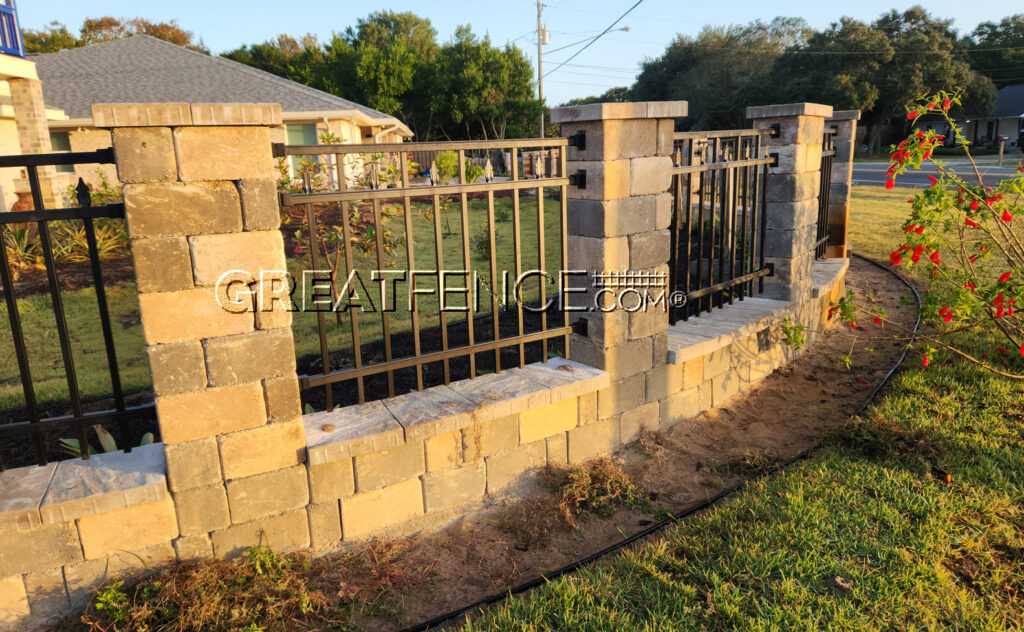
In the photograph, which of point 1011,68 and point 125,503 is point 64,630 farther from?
point 1011,68

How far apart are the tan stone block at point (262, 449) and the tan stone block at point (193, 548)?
34 centimetres

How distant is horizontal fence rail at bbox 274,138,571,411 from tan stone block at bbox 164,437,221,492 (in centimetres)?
59

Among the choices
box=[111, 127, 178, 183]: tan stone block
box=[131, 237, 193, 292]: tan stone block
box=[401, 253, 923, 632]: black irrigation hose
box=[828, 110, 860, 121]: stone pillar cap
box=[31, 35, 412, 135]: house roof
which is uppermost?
box=[31, 35, 412, 135]: house roof

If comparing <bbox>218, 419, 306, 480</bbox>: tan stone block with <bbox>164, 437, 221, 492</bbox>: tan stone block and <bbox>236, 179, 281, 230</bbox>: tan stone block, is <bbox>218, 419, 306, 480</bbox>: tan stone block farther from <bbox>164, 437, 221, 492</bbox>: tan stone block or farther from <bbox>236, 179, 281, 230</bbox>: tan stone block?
<bbox>236, 179, 281, 230</bbox>: tan stone block

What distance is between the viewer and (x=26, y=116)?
14727mm

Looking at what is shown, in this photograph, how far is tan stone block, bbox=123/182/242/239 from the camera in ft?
9.62

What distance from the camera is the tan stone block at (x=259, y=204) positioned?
3.16 metres

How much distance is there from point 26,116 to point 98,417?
15.2 metres

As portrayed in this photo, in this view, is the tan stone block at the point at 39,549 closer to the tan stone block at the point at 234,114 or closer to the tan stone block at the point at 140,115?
the tan stone block at the point at 140,115

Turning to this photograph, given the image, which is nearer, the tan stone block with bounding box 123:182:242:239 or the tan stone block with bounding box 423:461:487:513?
the tan stone block with bounding box 123:182:242:239

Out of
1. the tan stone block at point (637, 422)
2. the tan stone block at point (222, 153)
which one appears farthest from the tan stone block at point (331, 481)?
the tan stone block at point (637, 422)

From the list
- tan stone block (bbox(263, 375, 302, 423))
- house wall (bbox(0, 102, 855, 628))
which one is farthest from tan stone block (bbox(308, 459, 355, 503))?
tan stone block (bbox(263, 375, 302, 423))

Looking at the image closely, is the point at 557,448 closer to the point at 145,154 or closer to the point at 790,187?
the point at 145,154

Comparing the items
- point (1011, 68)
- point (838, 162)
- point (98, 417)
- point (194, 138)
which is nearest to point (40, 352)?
point (98, 417)
